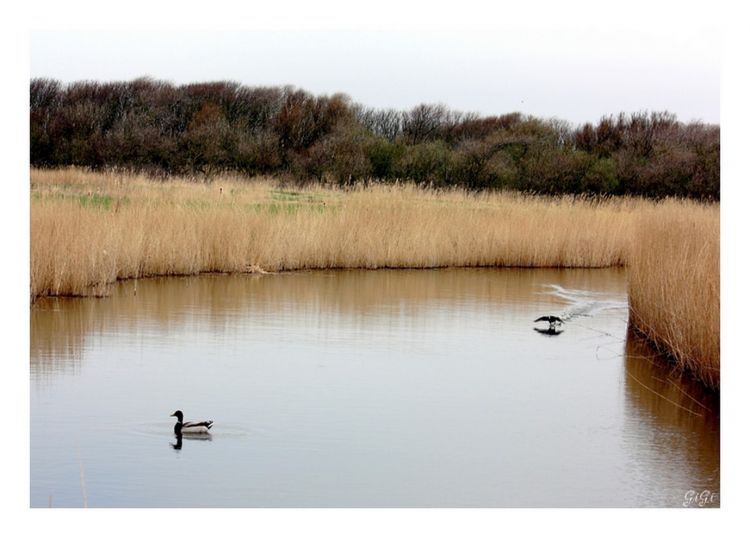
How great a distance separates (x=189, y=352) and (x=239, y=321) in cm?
166

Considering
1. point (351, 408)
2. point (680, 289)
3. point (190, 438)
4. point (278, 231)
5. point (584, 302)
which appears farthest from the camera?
point (278, 231)

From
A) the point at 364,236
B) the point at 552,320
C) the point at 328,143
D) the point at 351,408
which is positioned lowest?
the point at 351,408

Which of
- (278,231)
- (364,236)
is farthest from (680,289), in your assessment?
(364,236)

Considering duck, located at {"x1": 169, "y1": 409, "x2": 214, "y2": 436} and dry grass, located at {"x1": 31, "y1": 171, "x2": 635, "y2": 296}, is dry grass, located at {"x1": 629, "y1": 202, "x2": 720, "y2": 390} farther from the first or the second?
dry grass, located at {"x1": 31, "y1": 171, "x2": 635, "y2": 296}

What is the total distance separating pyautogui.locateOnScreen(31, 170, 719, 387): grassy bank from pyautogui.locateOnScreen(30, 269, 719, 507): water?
45 cm

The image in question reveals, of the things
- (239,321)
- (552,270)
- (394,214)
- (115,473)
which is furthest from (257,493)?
(552,270)

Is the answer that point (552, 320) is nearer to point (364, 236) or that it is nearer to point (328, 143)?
point (364, 236)

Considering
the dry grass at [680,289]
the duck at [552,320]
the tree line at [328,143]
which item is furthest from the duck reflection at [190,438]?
the tree line at [328,143]

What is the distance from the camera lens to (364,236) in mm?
15844

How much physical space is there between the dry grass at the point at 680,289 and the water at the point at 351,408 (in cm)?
24

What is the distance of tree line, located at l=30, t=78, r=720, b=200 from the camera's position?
90.3ft

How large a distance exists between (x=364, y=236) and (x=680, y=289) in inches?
319

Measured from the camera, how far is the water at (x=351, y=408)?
536 centimetres

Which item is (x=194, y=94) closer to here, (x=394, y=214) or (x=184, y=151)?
(x=184, y=151)
